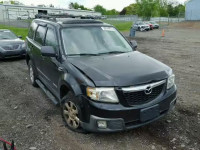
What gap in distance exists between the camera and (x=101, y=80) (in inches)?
116

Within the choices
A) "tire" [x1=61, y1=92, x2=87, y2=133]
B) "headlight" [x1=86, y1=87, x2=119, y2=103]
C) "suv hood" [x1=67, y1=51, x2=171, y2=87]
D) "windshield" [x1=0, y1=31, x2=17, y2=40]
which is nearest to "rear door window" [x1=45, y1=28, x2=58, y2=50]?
"suv hood" [x1=67, y1=51, x2=171, y2=87]

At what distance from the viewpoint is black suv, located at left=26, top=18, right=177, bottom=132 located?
9.59 feet

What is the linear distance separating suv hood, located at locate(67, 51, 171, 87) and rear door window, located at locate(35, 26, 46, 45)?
1.54m

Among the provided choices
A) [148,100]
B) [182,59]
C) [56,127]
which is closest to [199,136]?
[148,100]

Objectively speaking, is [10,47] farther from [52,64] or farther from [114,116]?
[114,116]

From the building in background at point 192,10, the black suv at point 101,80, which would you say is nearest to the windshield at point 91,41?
the black suv at point 101,80

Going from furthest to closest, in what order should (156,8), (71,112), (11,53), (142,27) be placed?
(156,8)
(142,27)
(11,53)
(71,112)

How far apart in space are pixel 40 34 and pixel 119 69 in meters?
2.69

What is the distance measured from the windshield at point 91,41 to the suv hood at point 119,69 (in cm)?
25

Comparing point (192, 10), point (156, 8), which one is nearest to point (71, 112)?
point (192, 10)

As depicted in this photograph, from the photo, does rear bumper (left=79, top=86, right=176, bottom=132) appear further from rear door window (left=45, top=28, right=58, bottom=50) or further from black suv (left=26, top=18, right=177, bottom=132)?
rear door window (left=45, top=28, right=58, bottom=50)

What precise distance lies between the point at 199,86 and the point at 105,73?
3978 millimetres

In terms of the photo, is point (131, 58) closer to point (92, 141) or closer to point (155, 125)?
point (155, 125)

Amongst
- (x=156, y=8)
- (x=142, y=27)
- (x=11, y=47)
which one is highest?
(x=156, y=8)
